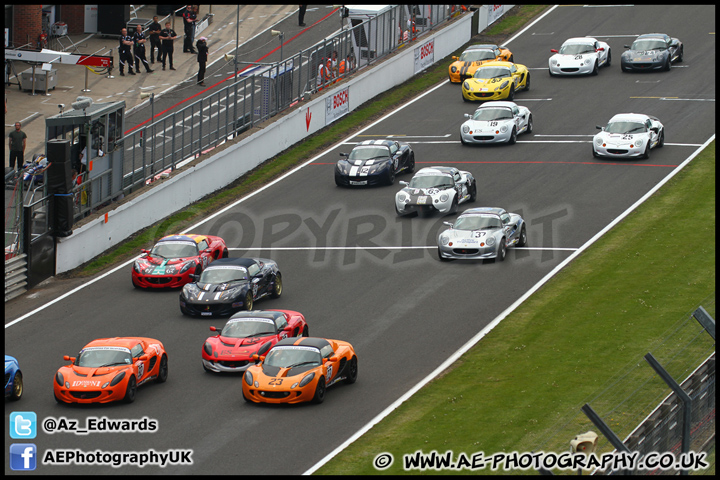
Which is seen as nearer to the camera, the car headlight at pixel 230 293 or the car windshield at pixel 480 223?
the car headlight at pixel 230 293

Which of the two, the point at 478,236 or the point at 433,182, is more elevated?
the point at 433,182

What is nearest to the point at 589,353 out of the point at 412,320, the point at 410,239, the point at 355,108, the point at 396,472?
the point at 412,320

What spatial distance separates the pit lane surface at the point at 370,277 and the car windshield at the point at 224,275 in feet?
4.14

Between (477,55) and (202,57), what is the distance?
12597mm

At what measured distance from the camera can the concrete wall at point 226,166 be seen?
36.2 meters

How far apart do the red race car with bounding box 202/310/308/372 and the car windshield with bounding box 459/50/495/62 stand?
2834 centimetres

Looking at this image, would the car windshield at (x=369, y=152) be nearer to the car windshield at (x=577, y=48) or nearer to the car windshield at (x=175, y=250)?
the car windshield at (x=175, y=250)

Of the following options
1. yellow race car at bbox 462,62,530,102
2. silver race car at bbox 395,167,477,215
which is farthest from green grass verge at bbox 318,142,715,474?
yellow race car at bbox 462,62,530,102

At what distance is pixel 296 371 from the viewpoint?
23609 mm

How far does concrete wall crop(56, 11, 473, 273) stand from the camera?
36.2 meters

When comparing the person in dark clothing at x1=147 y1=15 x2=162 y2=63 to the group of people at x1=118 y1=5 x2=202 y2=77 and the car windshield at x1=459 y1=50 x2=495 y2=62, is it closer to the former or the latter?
the group of people at x1=118 y1=5 x2=202 y2=77

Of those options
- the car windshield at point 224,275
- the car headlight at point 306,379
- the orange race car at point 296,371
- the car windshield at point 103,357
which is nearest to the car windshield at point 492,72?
the car windshield at point 224,275

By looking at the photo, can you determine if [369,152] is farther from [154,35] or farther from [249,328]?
[154,35]

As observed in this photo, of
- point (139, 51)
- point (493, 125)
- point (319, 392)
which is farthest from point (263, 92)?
point (319, 392)
